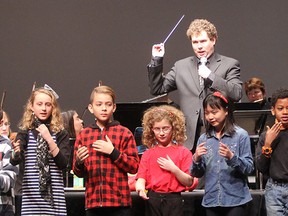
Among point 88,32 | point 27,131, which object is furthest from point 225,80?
point 88,32

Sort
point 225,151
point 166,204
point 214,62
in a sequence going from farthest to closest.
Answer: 1. point 214,62
2. point 166,204
3. point 225,151

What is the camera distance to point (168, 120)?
4.25m

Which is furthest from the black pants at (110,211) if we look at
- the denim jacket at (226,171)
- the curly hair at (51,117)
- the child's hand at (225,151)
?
the child's hand at (225,151)

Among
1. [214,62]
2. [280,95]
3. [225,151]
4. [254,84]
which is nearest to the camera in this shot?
[225,151]

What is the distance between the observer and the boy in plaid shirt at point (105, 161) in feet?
13.2

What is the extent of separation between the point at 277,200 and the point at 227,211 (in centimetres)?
33

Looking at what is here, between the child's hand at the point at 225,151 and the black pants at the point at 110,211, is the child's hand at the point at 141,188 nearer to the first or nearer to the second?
the black pants at the point at 110,211

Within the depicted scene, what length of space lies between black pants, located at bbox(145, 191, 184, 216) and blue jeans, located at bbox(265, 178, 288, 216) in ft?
1.83

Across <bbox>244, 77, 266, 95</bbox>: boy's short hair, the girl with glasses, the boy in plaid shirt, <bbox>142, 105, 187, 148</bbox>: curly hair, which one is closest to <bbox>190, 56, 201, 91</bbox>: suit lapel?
<bbox>142, 105, 187, 148</bbox>: curly hair

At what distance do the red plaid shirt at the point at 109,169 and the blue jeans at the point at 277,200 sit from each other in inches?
34.6

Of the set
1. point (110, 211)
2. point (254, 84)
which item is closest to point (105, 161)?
point (110, 211)

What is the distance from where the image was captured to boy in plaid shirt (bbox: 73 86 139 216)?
158 inches

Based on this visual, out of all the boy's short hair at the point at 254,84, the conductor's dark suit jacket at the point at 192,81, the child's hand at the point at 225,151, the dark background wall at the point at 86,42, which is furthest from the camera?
the dark background wall at the point at 86,42

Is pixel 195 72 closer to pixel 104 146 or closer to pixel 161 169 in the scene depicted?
pixel 161 169
